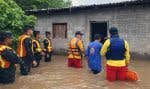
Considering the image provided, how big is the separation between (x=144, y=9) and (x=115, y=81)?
23.2 ft

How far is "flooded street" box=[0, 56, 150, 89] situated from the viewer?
37.1 feet

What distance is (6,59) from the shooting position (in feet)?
36.3

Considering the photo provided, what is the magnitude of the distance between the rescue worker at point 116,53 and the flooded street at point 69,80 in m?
0.35

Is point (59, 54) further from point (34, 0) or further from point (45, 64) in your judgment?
point (34, 0)

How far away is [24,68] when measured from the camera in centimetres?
1321

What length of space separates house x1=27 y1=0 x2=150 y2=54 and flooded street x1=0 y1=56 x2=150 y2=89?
255 centimetres

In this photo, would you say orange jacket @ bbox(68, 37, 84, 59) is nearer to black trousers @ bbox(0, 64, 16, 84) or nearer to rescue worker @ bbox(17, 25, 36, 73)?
rescue worker @ bbox(17, 25, 36, 73)

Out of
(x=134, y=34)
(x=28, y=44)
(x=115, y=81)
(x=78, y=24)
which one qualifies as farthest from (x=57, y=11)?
(x=115, y=81)

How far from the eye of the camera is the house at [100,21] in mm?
18109

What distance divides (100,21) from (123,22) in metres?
1.46

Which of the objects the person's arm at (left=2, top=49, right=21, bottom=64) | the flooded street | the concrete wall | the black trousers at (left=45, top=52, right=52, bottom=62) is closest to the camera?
the person's arm at (left=2, top=49, right=21, bottom=64)

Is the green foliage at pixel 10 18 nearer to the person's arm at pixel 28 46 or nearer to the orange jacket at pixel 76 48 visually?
the person's arm at pixel 28 46

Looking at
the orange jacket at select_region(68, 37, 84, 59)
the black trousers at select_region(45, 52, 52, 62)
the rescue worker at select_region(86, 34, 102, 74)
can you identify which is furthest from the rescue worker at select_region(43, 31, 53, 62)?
the rescue worker at select_region(86, 34, 102, 74)

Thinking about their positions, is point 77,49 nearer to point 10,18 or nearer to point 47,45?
point 47,45
